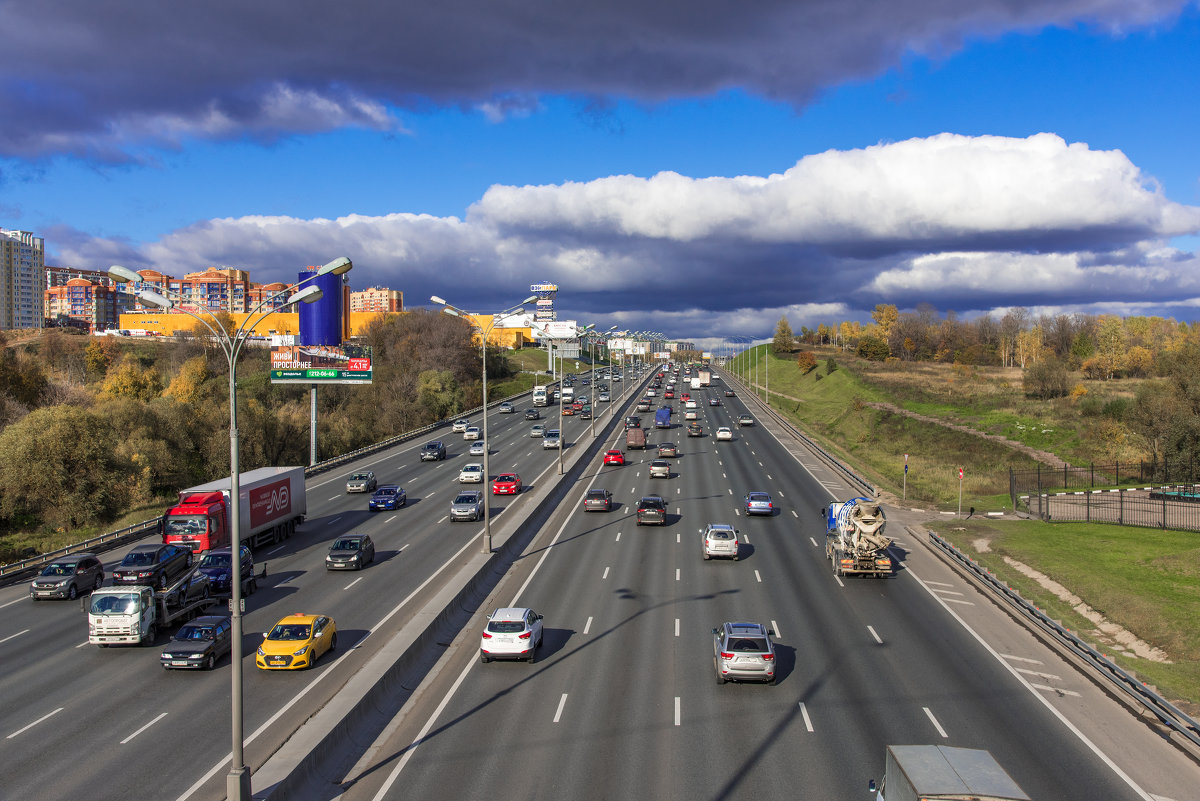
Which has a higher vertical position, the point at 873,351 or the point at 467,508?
the point at 873,351

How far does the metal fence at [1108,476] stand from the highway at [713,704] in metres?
28.8

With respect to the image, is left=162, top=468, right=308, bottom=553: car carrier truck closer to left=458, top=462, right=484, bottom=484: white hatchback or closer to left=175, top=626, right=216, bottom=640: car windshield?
left=175, top=626, right=216, bottom=640: car windshield

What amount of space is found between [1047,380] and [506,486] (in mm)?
76129

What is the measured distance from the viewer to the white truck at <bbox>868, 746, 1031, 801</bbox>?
10086 millimetres

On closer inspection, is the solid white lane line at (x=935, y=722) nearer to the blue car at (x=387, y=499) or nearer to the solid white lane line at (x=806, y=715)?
the solid white lane line at (x=806, y=715)

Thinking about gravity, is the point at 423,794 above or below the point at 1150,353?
below

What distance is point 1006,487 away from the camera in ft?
201

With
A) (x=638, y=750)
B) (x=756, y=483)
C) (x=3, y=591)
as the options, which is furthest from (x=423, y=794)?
(x=756, y=483)

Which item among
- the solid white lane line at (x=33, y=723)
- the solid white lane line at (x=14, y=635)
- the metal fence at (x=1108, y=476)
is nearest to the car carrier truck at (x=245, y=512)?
the solid white lane line at (x=14, y=635)

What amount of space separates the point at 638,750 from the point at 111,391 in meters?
98.8

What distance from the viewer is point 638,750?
16.7 meters

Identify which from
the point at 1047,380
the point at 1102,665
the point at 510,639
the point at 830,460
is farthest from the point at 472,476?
the point at 1047,380

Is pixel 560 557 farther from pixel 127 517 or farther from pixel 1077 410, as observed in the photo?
pixel 1077 410

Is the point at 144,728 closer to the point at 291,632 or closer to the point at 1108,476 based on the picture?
the point at 291,632
